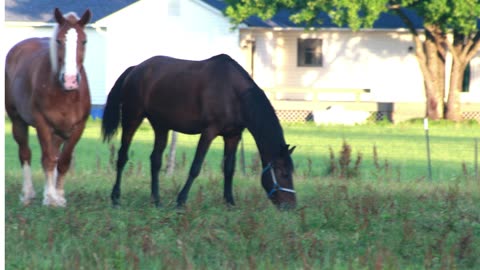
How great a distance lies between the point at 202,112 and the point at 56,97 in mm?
1823

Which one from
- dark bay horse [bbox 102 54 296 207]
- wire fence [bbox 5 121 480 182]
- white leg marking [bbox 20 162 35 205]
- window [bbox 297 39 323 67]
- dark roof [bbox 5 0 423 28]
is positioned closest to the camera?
dark bay horse [bbox 102 54 296 207]

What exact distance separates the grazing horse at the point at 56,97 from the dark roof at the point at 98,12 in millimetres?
29779

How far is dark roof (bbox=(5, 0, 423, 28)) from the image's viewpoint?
43.9 meters

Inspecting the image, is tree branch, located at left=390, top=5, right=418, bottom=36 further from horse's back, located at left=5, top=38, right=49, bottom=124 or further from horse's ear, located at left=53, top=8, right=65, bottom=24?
horse's ear, located at left=53, top=8, right=65, bottom=24

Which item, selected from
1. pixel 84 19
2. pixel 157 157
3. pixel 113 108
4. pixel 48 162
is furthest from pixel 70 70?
pixel 157 157

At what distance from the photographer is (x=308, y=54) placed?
1768 inches

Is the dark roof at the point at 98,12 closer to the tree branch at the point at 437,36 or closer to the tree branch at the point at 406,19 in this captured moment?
the tree branch at the point at 437,36

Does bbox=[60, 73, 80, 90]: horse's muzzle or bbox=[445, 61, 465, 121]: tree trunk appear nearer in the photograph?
bbox=[60, 73, 80, 90]: horse's muzzle

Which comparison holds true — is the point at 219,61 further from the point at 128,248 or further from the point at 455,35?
the point at 455,35

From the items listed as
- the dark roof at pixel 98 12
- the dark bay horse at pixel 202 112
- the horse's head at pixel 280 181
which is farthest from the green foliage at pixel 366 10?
the horse's head at pixel 280 181

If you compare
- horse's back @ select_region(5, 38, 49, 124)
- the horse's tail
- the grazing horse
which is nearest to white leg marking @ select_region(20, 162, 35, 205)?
the grazing horse

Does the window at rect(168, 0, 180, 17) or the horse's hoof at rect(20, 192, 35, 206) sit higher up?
the window at rect(168, 0, 180, 17)

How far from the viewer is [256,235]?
10125 millimetres

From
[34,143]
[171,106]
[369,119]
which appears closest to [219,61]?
[171,106]
